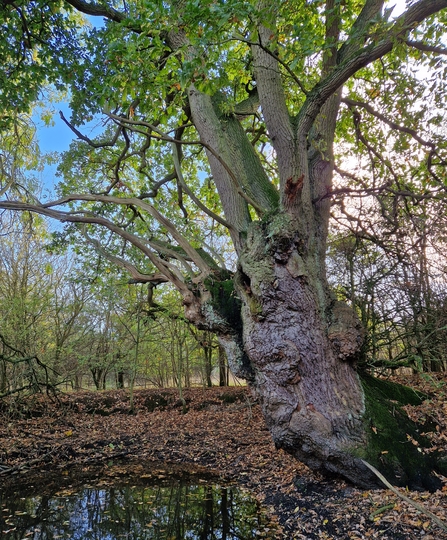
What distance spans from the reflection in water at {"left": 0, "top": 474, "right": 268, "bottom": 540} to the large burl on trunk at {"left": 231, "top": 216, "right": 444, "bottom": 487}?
969 mm

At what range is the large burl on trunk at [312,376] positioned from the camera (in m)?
3.82

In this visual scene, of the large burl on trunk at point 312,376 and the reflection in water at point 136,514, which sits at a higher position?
the large burl on trunk at point 312,376

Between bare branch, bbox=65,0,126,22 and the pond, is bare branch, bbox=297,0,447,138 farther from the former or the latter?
the pond

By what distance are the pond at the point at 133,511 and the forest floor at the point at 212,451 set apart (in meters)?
0.33

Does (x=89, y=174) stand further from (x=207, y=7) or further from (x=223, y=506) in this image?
(x=223, y=506)

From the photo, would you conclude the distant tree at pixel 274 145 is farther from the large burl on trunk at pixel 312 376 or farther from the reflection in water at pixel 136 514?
the reflection in water at pixel 136 514

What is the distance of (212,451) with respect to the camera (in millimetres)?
6387

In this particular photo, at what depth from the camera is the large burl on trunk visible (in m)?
3.82

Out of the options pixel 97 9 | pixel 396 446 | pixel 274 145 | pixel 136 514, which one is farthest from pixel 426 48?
pixel 136 514

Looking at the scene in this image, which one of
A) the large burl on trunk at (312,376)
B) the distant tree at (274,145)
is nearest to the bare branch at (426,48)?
the distant tree at (274,145)

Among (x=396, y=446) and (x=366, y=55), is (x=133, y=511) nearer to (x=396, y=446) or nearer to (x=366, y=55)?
(x=396, y=446)

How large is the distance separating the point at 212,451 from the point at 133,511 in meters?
2.45

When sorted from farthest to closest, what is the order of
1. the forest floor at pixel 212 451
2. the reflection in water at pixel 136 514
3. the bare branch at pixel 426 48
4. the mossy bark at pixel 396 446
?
1. the bare branch at pixel 426 48
2. the mossy bark at pixel 396 446
3. the reflection in water at pixel 136 514
4. the forest floor at pixel 212 451

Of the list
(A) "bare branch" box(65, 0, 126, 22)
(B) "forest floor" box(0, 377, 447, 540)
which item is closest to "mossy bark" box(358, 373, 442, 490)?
(B) "forest floor" box(0, 377, 447, 540)
